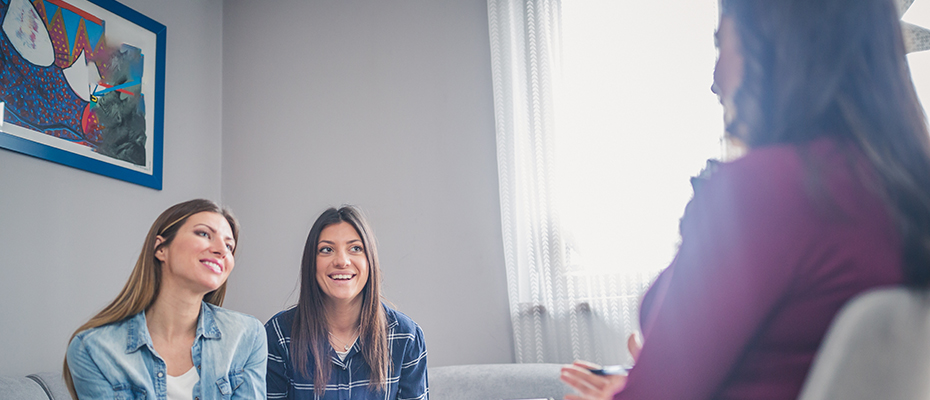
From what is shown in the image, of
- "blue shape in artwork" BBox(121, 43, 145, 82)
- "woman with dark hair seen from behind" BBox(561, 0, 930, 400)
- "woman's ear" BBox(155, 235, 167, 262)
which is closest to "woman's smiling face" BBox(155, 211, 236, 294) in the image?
"woman's ear" BBox(155, 235, 167, 262)

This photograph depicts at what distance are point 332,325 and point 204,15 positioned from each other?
1.96 meters

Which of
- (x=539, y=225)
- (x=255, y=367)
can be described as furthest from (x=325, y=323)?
(x=539, y=225)

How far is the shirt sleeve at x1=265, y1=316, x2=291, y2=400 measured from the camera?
1836 millimetres

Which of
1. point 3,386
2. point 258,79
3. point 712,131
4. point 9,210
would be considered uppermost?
point 258,79

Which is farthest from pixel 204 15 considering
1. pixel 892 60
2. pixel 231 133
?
pixel 892 60

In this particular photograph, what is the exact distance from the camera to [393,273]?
280 centimetres

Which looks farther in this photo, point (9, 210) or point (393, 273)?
point (393, 273)

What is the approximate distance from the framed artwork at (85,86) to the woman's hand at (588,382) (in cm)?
219

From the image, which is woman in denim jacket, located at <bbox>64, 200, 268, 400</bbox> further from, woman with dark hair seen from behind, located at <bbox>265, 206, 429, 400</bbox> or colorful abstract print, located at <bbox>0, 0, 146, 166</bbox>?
colorful abstract print, located at <bbox>0, 0, 146, 166</bbox>

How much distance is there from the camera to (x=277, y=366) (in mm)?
1851

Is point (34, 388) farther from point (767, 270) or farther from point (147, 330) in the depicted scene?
point (767, 270)

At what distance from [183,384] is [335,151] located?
1592 mm

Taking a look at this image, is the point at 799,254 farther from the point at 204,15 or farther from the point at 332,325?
the point at 204,15

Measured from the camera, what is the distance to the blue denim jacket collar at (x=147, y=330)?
150 cm
